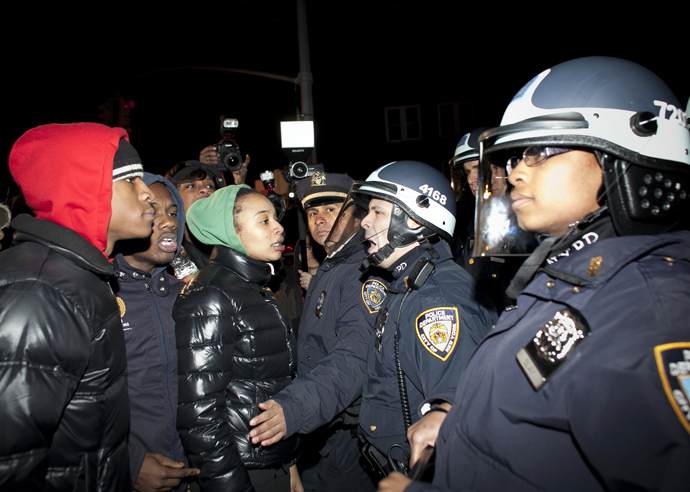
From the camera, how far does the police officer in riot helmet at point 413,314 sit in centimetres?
213

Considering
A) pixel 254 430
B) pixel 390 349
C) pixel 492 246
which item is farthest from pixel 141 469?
pixel 492 246

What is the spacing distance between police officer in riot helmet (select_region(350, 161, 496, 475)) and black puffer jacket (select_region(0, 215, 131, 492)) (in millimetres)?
1463

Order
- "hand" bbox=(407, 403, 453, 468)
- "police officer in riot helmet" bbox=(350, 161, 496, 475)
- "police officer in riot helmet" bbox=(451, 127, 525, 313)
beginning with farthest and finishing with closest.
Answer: "police officer in riot helmet" bbox=(451, 127, 525, 313) → "police officer in riot helmet" bbox=(350, 161, 496, 475) → "hand" bbox=(407, 403, 453, 468)

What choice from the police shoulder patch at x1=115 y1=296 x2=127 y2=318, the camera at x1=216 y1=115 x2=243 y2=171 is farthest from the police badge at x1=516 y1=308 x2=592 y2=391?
the camera at x1=216 y1=115 x2=243 y2=171

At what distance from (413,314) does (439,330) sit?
218 mm

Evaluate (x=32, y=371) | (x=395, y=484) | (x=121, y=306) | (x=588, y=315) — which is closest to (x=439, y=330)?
(x=395, y=484)

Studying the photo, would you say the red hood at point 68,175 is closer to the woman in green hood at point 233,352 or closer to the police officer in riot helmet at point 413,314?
the woman in green hood at point 233,352

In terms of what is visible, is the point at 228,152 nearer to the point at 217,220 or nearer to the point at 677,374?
the point at 217,220

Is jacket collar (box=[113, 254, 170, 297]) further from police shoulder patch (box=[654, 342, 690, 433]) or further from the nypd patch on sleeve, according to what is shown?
police shoulder patch (box=[654, 342, 690, 433])

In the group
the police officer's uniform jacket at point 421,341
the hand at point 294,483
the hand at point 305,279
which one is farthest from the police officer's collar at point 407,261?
the hand at point 305,279

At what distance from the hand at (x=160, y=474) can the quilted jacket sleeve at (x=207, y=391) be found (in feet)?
0.46

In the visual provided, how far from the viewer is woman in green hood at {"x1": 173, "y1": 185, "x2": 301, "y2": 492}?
7.66 ft

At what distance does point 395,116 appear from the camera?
84.8ft

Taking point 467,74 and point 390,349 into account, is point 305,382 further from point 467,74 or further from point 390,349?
point 467,74
